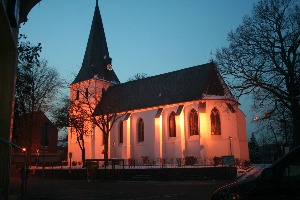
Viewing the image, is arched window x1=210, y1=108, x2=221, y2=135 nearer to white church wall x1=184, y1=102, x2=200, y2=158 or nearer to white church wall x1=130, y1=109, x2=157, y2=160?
white church wall x1=184, y1=102, x2=200, y2=158

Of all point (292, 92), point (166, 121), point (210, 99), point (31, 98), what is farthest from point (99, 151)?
point (292, 92)

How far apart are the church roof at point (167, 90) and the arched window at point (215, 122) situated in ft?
6.40

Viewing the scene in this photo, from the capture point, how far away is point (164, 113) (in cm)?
4484

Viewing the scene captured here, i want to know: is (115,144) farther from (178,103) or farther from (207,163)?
(207,163)

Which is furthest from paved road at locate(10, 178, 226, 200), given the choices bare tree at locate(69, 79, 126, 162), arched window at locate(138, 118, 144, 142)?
arched window at locate(138, 118, 144, 142)

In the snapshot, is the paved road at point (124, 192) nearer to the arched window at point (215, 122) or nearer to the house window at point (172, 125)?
the arched window at point (215, 122)

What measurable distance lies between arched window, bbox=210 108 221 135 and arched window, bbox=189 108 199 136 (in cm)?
194

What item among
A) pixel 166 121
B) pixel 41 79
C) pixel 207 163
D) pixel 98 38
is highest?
pixel 98 38

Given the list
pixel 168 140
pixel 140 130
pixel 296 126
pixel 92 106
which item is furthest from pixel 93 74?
pixel 296 126

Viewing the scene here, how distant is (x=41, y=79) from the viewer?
127ft

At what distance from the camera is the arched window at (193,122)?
136 feet

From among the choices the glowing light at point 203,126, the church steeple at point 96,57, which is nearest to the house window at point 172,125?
the glowing light at point 203,126

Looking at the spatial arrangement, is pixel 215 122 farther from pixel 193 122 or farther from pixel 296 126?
pixel 296 126

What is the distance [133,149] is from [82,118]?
8.54 metres
